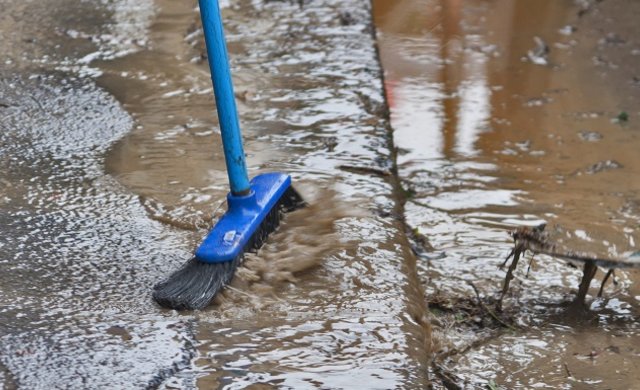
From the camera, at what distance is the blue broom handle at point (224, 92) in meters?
2.18

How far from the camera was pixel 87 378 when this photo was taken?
5.46 ft

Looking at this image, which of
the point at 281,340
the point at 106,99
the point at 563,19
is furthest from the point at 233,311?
the point at 563,19

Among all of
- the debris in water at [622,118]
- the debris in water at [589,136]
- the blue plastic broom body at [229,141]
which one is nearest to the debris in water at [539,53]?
the debris in water at [622,118]

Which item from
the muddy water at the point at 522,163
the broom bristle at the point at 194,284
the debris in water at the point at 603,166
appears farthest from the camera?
the debris in water at the point at 603,166

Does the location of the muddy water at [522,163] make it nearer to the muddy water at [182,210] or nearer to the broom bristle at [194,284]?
the muddy water at [182,210]

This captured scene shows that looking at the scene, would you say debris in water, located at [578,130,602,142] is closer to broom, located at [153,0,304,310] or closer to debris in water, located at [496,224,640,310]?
debris in water, located at [496,224,640,310]

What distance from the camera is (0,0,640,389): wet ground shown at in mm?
1821

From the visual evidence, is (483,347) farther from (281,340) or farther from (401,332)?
(281,340)

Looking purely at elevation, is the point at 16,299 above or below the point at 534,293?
above

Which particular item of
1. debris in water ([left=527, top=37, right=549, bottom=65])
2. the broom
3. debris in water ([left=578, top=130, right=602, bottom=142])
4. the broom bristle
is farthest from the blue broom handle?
debris in water ([left=527, top=37, right=549, bottom=65])

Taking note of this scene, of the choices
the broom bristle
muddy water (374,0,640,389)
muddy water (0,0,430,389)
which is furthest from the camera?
muddy water (374,0,640,389)

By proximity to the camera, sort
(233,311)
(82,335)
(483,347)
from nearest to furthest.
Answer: (82,335) < (233,311) < (483,347)

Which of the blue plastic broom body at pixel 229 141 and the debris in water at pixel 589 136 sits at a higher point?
the blue plastic broom body at pixel 229 141

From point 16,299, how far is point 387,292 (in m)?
0.83
